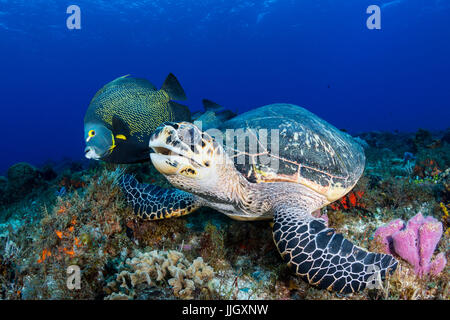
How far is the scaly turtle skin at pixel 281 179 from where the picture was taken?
2.02 m

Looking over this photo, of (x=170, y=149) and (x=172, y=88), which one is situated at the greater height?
(x=172, y=88)

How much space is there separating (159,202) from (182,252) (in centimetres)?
77

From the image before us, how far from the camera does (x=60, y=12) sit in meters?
38.3

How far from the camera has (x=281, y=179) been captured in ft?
9.07

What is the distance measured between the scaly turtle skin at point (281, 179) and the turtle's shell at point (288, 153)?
0.5 inches

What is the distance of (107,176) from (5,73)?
323ft

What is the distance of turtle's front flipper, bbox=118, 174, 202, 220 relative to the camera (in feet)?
9.90

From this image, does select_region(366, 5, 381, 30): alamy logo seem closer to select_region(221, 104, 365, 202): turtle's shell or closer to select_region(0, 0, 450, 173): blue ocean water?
select_region(221, 104, 365, 202): turtle's shell

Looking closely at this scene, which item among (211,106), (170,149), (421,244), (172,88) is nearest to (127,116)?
(172,88)

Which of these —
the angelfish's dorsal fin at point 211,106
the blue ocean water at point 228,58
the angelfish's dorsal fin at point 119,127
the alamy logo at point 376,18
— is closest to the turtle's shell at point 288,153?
the angelfish's dorsal fin at point 211,106

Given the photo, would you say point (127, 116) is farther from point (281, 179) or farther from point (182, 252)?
point (281, 179)

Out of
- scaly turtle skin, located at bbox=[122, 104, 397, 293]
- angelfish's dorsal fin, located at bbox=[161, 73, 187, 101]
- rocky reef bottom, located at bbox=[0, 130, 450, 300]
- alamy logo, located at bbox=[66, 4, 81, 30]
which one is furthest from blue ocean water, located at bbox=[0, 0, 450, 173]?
rocky reef bottom, located at bbox=[0, 130, 450, 300]

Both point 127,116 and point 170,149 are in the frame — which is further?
point 127,116
